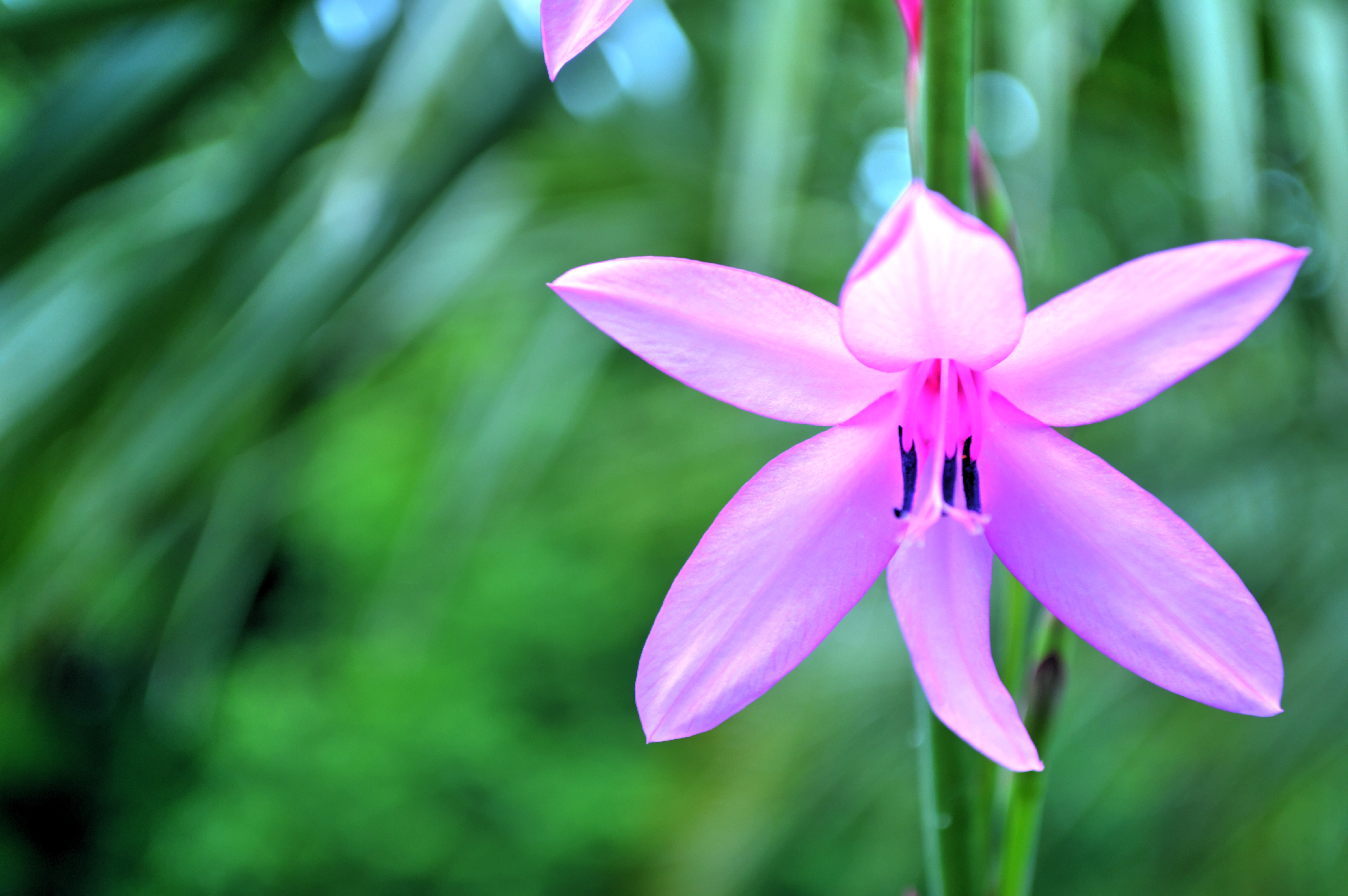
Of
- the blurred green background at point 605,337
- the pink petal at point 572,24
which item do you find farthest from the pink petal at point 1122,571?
the blurred green background at point 605,337

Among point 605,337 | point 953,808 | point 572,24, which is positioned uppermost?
point 605,337

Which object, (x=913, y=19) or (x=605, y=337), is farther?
(x=605, y=337)

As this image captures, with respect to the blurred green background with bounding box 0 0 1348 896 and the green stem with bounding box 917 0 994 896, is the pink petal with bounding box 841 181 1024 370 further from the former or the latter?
the blurred green background with bounding box 0 0 1348 896

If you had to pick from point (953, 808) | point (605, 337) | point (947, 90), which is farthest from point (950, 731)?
point (605, 337)

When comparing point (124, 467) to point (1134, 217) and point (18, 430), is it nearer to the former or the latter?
point (18, 430)

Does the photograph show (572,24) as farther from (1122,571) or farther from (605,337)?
(605,337)

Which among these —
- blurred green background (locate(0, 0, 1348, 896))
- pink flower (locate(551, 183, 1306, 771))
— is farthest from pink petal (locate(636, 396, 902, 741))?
blurred green background (locate(0, 0, 1348, 896))
